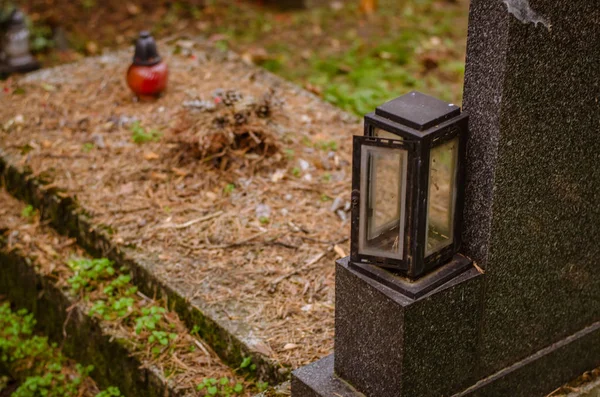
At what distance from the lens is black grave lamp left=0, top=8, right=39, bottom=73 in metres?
6.23

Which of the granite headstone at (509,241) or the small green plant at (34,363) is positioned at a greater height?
the granite headstone at (509,241)

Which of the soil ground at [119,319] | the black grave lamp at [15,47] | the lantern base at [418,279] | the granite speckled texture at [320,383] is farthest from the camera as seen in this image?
the black grave lamp at [15,47]

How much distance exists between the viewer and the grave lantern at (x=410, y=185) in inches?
90.3

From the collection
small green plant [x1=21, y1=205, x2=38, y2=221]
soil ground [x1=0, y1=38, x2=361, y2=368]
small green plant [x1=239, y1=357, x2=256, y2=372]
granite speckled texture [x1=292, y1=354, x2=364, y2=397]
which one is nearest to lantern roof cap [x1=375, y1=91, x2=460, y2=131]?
granite speckled texture [x1=292, y1=354, x2=364, y2=397]

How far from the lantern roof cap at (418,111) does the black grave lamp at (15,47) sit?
4.66 meters

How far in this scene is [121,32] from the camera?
7582mm

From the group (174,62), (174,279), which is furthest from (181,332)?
(174,62)

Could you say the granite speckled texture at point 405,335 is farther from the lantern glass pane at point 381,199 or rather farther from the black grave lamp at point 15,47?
the black grave lamp at point 15,47

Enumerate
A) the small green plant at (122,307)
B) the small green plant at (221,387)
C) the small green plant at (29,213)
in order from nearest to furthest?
1. the small green plant at (221,387)
2. the small green plant at (122,307)
3. the small green plant at (29,213)

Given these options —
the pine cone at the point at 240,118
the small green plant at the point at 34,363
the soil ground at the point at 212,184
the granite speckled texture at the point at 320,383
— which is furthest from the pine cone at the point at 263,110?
the granite speckled texture at the point at 320,383

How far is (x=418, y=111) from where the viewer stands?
233cm

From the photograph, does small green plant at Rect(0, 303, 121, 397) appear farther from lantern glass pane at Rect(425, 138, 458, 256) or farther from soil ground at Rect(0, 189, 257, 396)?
lantern glass pane at Rect(425, 138, 458, 256)

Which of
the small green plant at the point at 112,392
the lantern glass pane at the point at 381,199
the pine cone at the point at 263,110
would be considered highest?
the lantern glass pane at the point at 381,199

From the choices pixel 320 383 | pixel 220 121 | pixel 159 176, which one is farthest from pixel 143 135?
pixel 320 383
